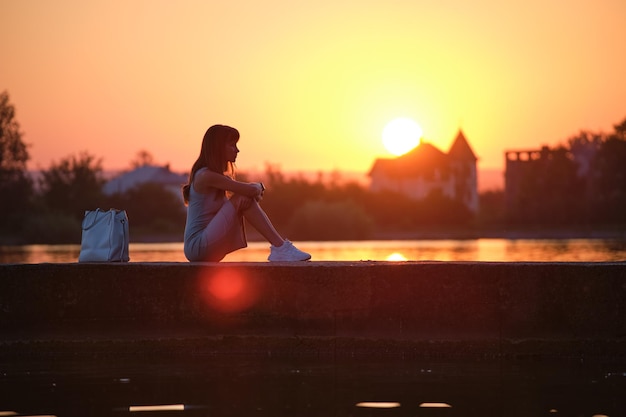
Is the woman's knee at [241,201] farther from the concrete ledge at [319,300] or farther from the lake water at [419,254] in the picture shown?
the lake water at [419,254]

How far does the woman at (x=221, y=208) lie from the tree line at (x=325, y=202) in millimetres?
31981

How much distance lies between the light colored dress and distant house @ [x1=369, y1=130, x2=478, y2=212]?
79.7 m

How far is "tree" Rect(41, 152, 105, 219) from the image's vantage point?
49.6 metres

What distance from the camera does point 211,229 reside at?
28.9 feet

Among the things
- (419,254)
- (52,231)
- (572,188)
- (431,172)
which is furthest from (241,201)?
(431,172)

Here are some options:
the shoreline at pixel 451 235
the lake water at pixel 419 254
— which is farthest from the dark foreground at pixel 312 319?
the shoreline at pixel 451 235

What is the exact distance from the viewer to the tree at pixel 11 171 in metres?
46.7

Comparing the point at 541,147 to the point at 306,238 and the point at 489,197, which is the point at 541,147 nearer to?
the point at 306,238

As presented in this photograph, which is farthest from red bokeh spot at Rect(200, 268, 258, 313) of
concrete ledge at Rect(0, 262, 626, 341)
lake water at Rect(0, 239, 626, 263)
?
lake water at Rect(0, 239, 626, 263)

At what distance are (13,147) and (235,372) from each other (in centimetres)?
4442

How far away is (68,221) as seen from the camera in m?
40.8

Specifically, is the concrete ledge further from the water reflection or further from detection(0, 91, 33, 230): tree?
detection(0, 91, 33, 230): tree

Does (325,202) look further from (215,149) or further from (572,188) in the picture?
(215,149)

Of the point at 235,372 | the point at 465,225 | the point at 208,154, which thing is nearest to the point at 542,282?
the point at 235,372
